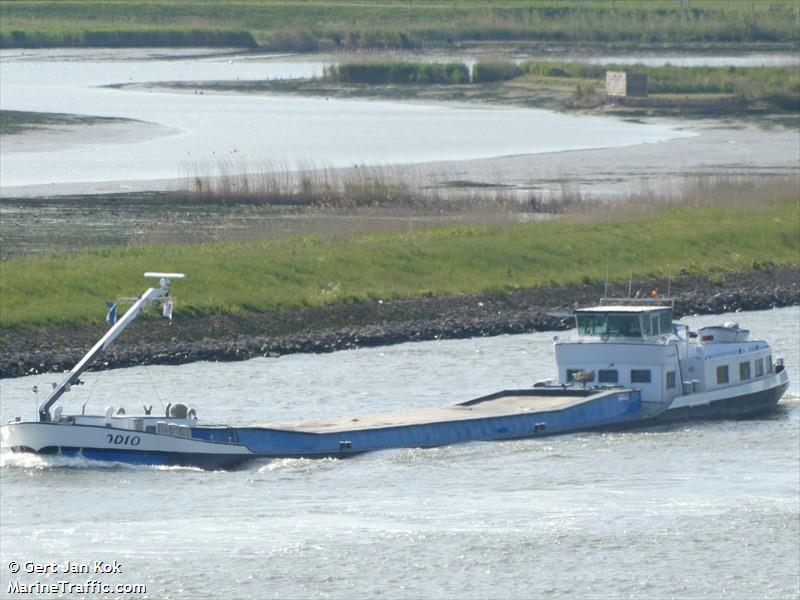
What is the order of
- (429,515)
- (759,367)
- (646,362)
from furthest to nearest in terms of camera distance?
(759,367) → (646,362) → (429,515)

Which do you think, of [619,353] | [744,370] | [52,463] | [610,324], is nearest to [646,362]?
[619,353]

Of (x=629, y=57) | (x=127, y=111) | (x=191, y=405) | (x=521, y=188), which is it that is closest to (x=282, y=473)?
(x=191, y=405)

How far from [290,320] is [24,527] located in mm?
25010

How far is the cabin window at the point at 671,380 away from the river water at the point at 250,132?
49759 mm

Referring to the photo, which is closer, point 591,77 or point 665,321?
point 665,321

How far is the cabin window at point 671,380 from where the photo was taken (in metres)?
55.2

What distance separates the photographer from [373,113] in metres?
147

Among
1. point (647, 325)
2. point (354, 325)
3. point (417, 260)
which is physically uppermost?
point (647, 325)

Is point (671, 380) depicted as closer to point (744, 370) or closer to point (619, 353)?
point (619, 353)

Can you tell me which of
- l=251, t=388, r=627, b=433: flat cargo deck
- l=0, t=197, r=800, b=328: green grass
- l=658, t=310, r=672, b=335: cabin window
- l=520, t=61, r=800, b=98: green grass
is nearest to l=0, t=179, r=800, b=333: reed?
l=0, t=197, r=800, b=328: green grass

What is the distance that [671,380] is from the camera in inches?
2181

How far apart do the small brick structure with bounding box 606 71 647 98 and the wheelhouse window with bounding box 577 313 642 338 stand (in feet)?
317

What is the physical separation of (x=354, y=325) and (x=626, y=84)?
87.7 m

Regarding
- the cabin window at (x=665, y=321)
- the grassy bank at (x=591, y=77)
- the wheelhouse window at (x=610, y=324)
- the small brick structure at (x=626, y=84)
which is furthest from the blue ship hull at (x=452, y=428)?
the grassy bank at (x=591, y=77)
